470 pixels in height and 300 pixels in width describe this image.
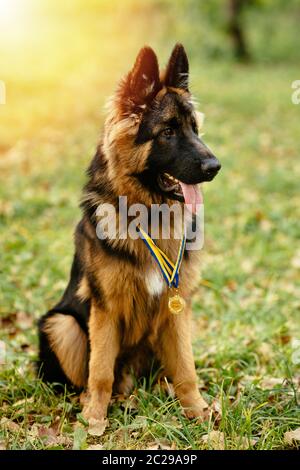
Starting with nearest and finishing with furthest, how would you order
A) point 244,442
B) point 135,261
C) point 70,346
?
1. point 244,442
2. point 135,261
3. point 70,346

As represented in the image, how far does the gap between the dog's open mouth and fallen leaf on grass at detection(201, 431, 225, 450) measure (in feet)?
4.34

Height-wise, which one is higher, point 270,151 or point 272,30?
point 272,30

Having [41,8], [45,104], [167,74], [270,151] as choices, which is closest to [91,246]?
[167,74]

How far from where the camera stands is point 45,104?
1416cm

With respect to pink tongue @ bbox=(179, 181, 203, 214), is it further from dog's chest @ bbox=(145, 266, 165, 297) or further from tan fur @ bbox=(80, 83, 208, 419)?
dog's chest @ bbox=(145, 266, 165, 297)

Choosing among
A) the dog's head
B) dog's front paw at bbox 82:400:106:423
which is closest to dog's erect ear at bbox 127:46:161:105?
the dog's head

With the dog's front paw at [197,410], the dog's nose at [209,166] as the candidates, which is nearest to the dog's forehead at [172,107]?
the dog's nose at [209,166]

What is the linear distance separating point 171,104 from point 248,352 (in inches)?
84.0

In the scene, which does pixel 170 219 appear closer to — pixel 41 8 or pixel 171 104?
pixel 171 104

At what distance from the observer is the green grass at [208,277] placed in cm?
345

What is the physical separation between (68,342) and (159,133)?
5.19 ft

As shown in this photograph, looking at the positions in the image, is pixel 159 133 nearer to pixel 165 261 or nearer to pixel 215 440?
pixel 165 261

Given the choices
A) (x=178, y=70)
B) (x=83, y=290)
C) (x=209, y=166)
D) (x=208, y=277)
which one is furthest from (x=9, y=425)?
(x=208, y=277)

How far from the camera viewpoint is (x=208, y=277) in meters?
6.18
